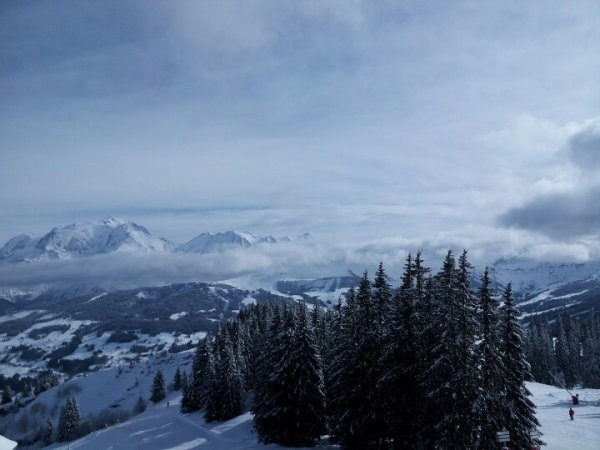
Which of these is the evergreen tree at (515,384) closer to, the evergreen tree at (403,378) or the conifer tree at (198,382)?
the evergreen tree at (403,378)

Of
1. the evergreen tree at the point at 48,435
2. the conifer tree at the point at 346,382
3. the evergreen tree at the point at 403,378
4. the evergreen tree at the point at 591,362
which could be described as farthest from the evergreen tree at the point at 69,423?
the evergreen tree at the point at 591,362

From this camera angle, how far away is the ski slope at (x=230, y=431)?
4092 cm

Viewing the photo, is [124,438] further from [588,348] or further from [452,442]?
[588,348]

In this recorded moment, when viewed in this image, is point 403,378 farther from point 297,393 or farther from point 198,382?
point 198,382

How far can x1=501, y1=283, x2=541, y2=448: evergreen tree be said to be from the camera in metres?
32.2

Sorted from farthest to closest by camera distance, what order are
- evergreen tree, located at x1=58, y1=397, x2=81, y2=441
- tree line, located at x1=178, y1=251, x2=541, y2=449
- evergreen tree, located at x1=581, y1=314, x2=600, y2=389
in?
evergreen tree, located at x1=58, y1=397, x2=81, y2=441 → evergreen tree, located at x1=581, y1=314, x2=600, y2=389 → tree line, located at x1=178, y1=251, x2=541, y2=449

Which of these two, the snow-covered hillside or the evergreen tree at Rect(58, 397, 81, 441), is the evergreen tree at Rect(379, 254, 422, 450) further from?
the evergreen tree at Rect(58, 397, 81, 441)

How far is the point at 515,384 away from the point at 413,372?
7690mm

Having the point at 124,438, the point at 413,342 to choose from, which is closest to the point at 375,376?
the point at 413,342

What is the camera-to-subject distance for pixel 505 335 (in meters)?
35.5

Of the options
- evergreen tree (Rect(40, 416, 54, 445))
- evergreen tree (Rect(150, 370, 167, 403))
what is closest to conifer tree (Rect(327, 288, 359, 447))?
evergreen tree (Rect(150, 370, 167, 403))

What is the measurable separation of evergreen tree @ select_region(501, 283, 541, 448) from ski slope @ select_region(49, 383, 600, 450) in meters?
5.83

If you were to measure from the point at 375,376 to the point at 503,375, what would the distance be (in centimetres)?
1006

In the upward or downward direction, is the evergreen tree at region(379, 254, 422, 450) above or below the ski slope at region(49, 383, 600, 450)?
above
